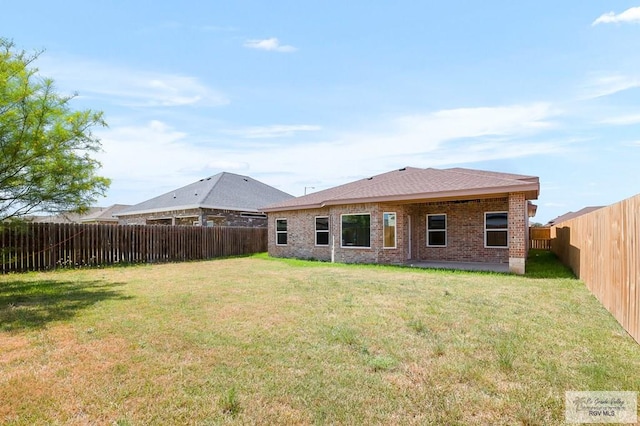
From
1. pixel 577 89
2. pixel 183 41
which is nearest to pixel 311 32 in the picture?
pixel 183 41

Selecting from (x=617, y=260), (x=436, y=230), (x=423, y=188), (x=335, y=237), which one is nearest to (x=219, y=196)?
(x=335, y=237)

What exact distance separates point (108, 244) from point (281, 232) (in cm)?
816

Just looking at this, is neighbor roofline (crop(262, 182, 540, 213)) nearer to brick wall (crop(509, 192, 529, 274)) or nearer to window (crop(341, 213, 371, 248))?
brick wall (crop(509, 192, 529, 274))

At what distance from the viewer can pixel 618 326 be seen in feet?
17.7

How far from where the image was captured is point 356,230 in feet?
51.4

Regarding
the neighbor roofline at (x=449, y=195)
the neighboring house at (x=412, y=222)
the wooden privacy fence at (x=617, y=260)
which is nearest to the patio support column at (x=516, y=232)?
the neighbor roofline at (x=449, y=195)

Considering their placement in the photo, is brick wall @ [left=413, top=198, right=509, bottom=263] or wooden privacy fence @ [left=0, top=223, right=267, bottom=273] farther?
brick wall @ [left=413, top=198, right=509, bottom=263]

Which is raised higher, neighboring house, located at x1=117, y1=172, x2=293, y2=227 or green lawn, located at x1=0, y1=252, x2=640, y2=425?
neighboring house, located at x1=117, y1=172, x2=293, y2=227

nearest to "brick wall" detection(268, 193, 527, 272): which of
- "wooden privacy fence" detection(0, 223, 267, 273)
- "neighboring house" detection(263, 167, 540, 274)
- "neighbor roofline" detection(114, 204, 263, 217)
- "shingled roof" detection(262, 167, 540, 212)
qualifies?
"neighboring house" detection(263, 167, 540, 274)

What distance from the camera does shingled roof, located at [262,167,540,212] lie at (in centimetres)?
1163

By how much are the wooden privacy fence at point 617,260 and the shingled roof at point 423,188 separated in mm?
3084

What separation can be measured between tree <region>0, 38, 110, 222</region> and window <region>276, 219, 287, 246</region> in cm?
1087

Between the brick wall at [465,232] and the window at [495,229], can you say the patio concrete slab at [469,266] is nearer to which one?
the brick wall at [465,232]

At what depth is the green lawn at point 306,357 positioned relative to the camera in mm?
3014
